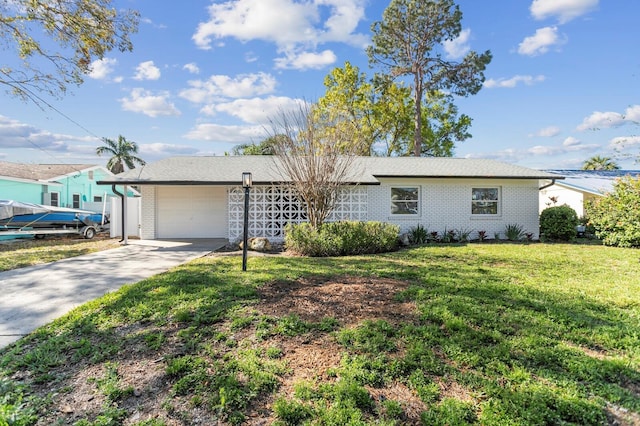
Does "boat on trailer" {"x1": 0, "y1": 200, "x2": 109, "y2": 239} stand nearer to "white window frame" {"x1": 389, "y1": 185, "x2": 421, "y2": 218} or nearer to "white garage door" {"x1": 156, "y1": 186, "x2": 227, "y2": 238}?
"white garage door" {"x1": 156, "y1": 186, "x2": 227, "y2": 238}

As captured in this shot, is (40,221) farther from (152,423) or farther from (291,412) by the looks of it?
(291,412)

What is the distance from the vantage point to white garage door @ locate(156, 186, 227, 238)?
562 inches

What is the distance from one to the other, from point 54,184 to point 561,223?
27515mm

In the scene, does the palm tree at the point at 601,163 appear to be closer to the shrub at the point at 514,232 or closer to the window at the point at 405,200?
the shrub at the point at 514,232

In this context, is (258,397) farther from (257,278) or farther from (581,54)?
(581,54)

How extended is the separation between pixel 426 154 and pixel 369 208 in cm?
1648

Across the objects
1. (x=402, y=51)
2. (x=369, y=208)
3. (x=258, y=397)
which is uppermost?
(x=402, y=51)

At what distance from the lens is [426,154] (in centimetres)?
2762

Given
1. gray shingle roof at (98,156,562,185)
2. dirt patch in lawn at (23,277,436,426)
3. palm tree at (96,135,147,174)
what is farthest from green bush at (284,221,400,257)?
palm tree at (96,135,147,174)

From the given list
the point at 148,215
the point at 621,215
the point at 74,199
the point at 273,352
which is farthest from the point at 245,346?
the point at 74,199

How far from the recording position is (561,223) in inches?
518

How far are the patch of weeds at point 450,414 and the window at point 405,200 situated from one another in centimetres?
1138

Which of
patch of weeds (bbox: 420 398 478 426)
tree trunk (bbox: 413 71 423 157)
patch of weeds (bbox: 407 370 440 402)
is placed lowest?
patch of weeds (bbox: 420 398 478 426)

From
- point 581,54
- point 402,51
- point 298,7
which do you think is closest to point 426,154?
point 402,51
